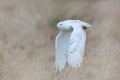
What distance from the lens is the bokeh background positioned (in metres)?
7.71

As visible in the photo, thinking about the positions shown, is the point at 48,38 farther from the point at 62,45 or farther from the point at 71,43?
the point at 71,43

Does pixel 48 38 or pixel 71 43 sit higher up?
pixel 71 43

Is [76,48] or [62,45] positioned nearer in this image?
[76,48]

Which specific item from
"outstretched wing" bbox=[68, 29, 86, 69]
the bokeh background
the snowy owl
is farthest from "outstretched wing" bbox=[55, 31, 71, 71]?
the bokeh background

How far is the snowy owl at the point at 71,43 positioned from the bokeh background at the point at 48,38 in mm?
682

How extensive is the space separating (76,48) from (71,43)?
7 centimetres

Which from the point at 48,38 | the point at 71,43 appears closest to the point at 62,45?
the point at 71,43

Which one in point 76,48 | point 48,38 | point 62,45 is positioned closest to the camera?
point 76,48

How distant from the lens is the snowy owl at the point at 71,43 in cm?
620

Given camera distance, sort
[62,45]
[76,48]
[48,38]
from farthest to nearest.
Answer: [48,38]
[62,45]
[76,48]

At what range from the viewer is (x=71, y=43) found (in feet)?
20.6

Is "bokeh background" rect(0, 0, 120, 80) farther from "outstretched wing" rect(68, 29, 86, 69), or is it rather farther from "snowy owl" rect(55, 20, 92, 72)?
"outstretched wing" rect(68, 29, 86, 69)

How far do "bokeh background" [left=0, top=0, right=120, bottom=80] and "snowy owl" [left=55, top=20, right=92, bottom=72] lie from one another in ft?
2.24

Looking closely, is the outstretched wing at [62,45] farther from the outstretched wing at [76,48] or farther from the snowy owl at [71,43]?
the outstretched wing at [76,48]
